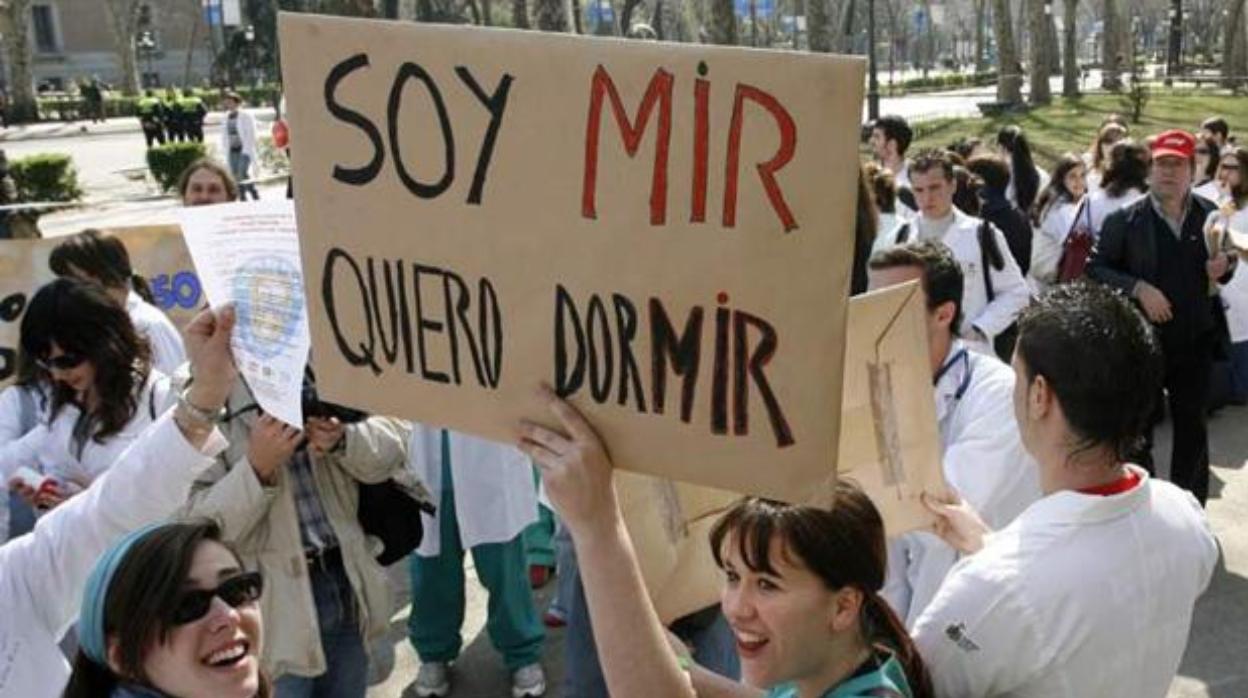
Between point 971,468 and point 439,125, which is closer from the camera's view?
point 439,125

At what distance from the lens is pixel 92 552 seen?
2312 millimetres

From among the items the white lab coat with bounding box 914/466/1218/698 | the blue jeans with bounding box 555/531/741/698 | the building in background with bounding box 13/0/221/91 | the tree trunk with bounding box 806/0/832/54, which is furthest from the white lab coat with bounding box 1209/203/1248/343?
the building in background with bounding box 13/0/221/91

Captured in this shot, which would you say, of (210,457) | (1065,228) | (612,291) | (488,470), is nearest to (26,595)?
(210,457)

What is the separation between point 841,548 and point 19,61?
42885mm

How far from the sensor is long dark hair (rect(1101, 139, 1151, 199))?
21.9 ft

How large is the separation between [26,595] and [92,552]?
13 centimetres

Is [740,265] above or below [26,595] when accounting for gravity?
above

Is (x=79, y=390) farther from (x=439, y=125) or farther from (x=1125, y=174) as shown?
(x=1125, y=174)

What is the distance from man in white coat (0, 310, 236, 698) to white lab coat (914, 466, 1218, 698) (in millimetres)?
1388

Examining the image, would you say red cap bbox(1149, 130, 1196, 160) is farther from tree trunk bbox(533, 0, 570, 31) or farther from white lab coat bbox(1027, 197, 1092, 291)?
tree trunk bbox(533, 0, 570, 31)

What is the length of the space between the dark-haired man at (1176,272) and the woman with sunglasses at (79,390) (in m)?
3.83

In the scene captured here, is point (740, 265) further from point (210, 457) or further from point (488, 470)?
point (488, 470)

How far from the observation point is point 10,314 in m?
4.74

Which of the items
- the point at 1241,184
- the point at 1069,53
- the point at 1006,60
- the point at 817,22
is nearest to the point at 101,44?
the point at 1069,53
